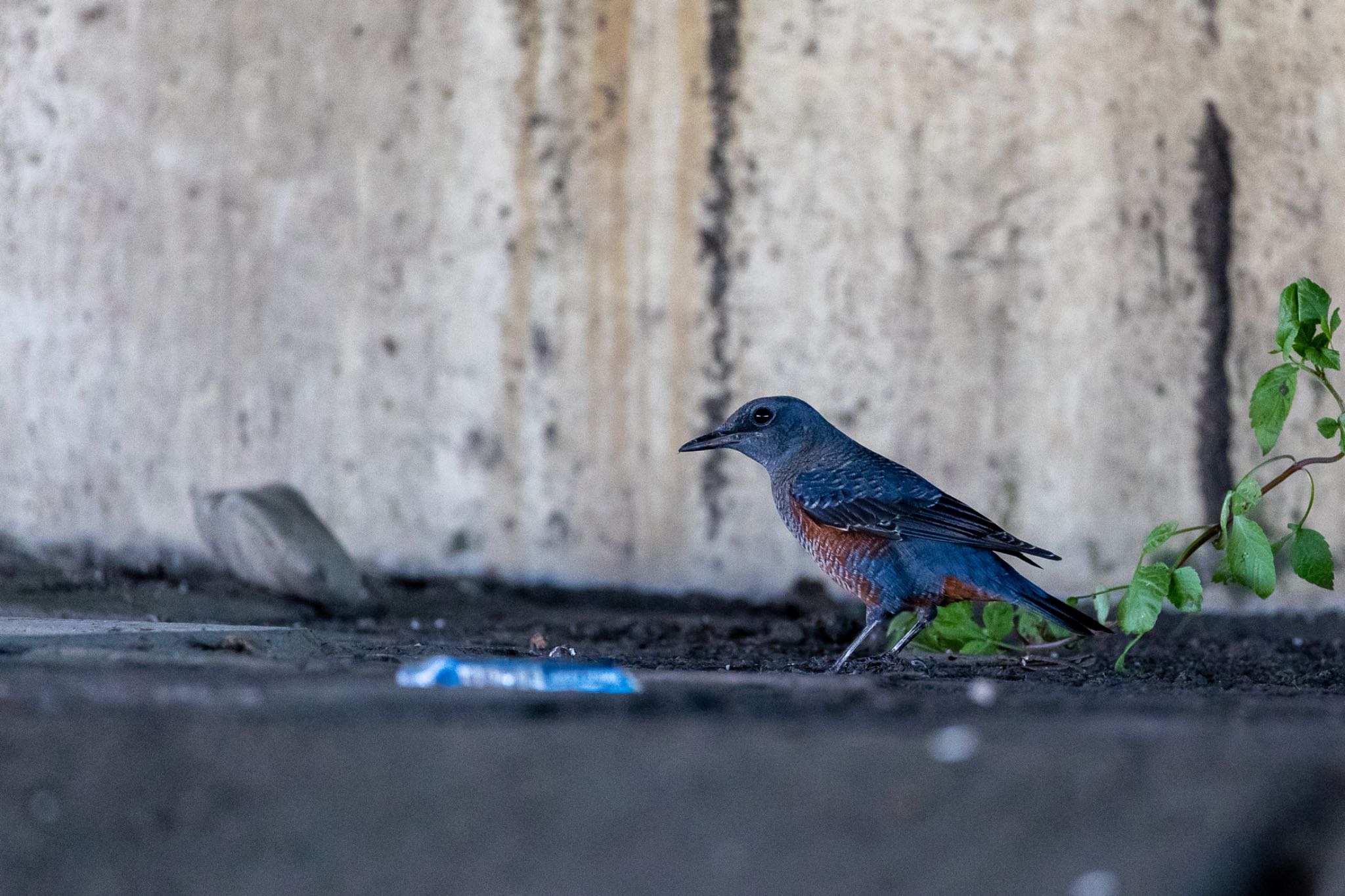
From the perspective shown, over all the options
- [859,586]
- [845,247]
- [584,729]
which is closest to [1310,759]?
[584,729]

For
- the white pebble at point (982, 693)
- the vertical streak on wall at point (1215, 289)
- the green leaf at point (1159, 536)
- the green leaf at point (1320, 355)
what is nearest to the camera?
the white pebble at point (982, 693)

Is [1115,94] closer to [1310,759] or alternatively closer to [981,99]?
[981,99]

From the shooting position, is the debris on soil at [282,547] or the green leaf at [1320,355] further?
the debris on soil at [282,547]

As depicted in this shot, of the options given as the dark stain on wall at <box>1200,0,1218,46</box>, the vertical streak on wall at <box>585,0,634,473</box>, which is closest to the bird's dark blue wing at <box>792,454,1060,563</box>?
the vertical streak on wall at <box>585,0,634,473</box>

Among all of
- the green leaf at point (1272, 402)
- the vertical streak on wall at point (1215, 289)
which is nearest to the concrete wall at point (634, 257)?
the vertical streak on wall at point (1215, 289)

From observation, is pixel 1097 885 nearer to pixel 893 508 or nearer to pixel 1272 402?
pixel 1272 402

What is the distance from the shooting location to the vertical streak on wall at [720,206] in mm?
6176

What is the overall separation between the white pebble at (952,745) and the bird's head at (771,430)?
2922mm

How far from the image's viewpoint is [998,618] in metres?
3.94

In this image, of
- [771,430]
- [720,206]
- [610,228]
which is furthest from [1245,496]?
[610,228]

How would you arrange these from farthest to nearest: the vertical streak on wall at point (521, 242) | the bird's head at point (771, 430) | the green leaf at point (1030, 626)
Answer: the vertical streak on wall at point (521, 242) → the bird's head at point (771, 430) → the green leaf at point (1030, 626)

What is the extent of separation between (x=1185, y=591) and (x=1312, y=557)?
293 millimetres

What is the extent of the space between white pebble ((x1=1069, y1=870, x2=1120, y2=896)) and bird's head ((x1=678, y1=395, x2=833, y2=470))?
302 cm

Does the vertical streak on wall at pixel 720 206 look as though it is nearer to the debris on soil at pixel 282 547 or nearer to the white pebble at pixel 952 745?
the debris on soil at pixel 282 547
